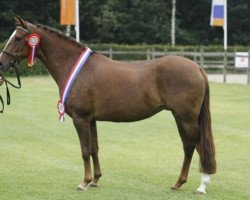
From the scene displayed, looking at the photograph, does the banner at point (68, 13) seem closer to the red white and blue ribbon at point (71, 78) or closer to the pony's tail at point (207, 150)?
the red white and blue ribbon at point (71, 78)

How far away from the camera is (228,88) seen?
26422 millimetres

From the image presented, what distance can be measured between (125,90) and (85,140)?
2.68ft

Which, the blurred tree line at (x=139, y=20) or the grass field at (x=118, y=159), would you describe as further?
the blurred tree line at (x=139, y=20)

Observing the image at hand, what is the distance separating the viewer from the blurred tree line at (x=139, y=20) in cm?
5234

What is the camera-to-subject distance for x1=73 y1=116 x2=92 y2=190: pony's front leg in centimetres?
845

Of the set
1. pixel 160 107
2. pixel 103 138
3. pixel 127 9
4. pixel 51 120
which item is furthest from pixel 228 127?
pixel 127 9

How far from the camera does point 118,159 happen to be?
36.1ft

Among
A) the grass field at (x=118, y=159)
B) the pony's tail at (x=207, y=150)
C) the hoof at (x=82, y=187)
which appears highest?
the pony's tail at (x=207, y=150)

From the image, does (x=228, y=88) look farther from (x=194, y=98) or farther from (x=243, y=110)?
(x=194, y=98)

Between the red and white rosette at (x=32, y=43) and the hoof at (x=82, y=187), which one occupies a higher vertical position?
the red and white rosette at (x=32, y=43)

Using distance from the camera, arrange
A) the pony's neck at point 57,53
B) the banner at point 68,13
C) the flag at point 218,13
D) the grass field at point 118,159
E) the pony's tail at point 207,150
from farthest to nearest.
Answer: the flag at point 218,13
the banner at point 68,13
the pony's neck at point 57,53
the grass field at point 118,159
the pony's tail at point 207,150

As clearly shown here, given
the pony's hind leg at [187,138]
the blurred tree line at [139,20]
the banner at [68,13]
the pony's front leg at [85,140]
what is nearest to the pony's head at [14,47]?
the pony's front leg at [85,140]

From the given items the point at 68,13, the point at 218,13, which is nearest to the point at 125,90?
the point at 68,13

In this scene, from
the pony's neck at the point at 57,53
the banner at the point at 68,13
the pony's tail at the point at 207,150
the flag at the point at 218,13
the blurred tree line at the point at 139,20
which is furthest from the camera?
the blurred tree line at the point at 139,20
